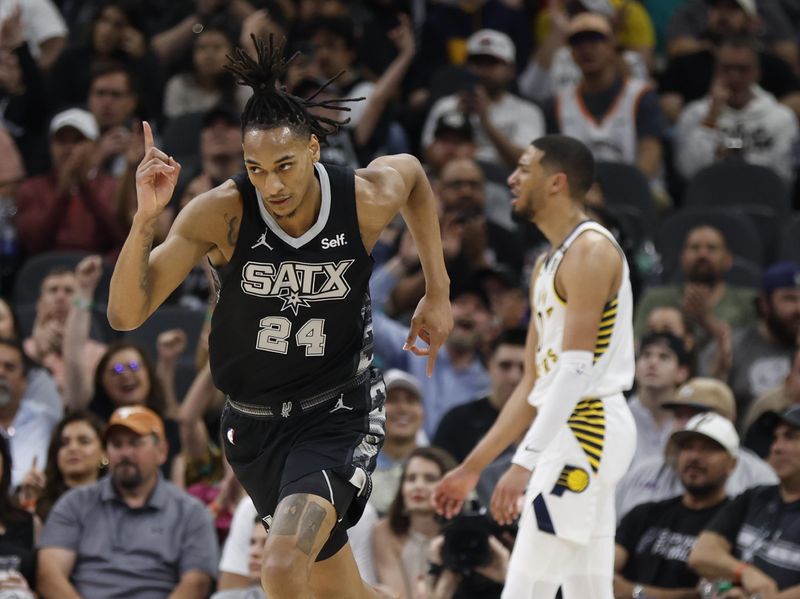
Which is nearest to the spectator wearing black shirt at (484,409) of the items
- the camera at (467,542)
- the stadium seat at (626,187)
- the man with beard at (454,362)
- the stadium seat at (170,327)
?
the man with beard at (454,362)

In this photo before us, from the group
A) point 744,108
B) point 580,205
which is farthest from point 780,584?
point 744,108

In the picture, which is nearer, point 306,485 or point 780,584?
point 306,485

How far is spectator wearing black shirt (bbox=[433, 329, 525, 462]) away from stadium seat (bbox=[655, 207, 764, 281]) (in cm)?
227

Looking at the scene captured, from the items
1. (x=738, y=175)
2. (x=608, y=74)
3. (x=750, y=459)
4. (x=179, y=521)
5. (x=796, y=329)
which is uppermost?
(x=608, y=74)

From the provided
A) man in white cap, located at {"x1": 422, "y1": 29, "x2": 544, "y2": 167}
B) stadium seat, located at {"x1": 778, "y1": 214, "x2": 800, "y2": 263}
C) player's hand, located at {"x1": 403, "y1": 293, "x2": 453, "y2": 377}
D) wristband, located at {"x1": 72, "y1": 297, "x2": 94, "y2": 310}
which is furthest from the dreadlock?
man in white cap, located at {"x1": 422, "y1": 29, "x2": 544, "y2": 167}

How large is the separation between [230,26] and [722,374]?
18.3ft

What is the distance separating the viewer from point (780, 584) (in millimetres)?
7590

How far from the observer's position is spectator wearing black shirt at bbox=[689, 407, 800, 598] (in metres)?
7.62

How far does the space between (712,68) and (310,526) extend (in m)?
9.37

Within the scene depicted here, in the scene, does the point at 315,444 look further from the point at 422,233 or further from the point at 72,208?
the point at 72,208

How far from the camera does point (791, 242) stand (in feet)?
36.3

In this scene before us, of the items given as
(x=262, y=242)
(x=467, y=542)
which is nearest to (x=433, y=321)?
(x=262, y=242)

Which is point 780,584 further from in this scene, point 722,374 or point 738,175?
point 738,175

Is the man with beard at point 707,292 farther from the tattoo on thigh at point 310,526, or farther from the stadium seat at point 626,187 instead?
the tattoo on thigh at point 310,526
